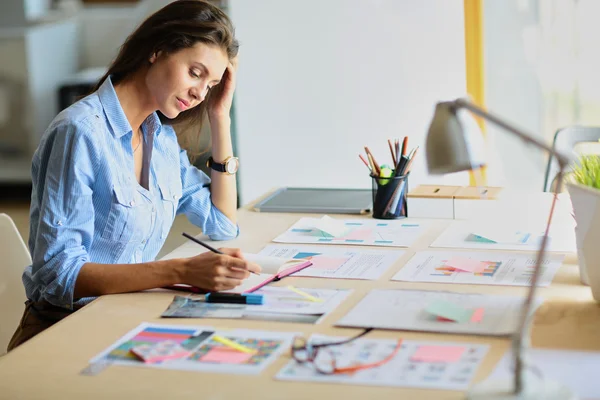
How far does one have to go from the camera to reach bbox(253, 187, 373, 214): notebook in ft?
7.99

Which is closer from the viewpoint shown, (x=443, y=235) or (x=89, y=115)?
(x=89, y=115)

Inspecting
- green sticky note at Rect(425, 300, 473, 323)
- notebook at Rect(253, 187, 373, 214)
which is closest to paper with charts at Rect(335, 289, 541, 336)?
green sticky note at Rect(425, 300, 473, 323)

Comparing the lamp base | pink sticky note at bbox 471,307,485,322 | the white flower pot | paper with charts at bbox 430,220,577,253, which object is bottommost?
paper with charts at bbox 430,220,577,253

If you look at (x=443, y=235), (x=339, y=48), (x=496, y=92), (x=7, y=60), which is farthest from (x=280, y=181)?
(x=7, y=60)

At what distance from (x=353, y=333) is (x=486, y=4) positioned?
7.98 feet

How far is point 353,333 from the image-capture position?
1527 mm

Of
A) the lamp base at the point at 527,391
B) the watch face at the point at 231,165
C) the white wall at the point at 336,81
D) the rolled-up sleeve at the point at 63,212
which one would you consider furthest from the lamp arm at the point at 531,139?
the white wall at the point at 336,81

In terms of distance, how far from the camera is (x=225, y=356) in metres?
1.45

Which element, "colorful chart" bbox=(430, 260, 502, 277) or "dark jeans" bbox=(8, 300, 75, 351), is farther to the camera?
"dark jeans" bbox=(8, 300, 75, 351)

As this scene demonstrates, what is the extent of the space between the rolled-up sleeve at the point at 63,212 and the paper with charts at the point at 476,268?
0.67 m

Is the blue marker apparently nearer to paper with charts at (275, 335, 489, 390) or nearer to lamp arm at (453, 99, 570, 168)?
paper with charts at (275, 335, 489, 390)

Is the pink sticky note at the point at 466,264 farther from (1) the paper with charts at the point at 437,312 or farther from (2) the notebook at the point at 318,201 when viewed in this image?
(2) the notebook at the point at 318,201

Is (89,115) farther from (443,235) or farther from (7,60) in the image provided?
(7,60)

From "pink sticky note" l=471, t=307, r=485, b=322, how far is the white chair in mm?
1187
